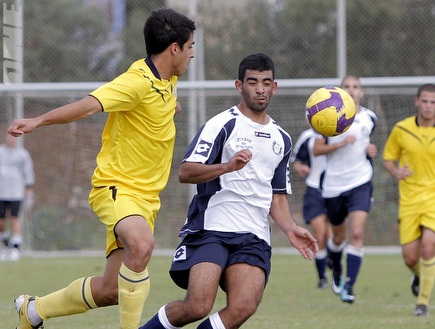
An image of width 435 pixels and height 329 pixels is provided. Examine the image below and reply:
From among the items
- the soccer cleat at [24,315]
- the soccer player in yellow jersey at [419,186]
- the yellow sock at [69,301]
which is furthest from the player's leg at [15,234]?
the yellow sock at [69,301]

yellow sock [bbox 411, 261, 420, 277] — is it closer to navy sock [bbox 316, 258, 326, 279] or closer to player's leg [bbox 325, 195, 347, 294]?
player's leg [bbox 325, 195, 347, 294]

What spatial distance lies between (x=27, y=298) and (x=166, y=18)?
2.08m

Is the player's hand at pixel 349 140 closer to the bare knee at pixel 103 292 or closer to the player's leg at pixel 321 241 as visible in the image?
the player's leg at pixel 321 241

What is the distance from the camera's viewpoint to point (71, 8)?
19.7 metres

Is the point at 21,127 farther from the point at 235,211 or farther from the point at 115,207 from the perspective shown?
the point at 235,211

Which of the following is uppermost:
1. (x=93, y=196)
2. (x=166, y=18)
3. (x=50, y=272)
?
(x=166, y=18)

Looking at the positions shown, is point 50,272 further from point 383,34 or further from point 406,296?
point 383,34

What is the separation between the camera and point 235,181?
6098 mm

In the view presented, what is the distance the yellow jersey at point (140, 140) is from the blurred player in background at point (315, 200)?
208 inches

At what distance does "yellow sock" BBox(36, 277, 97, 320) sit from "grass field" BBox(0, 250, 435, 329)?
1.36 m

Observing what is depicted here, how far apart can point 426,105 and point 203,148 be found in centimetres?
394

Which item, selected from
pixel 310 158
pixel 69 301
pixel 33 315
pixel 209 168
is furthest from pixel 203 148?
pixel 310 158

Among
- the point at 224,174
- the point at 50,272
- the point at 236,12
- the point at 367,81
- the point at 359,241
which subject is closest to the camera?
the point at 224,174

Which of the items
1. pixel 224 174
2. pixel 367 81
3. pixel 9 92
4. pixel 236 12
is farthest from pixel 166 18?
pixel 236 12
